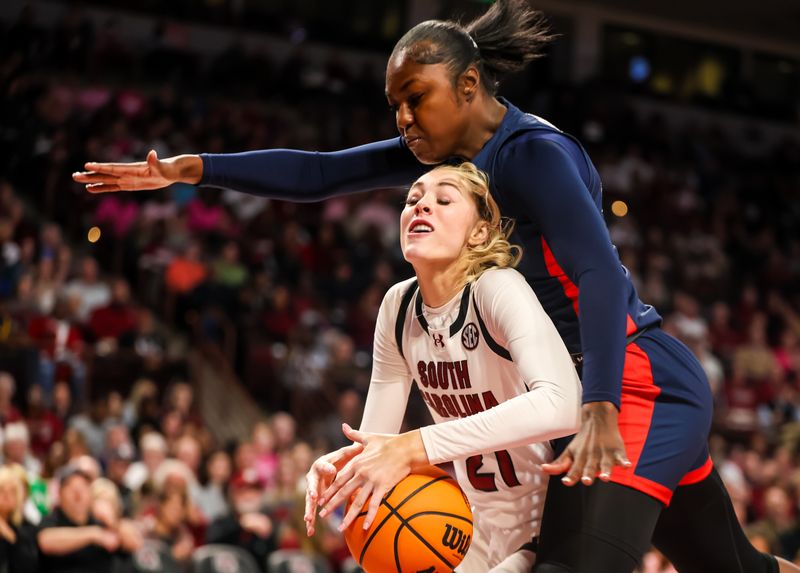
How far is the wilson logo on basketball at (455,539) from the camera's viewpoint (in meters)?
2.83

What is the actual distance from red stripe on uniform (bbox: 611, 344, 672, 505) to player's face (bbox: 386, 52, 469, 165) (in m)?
0.72

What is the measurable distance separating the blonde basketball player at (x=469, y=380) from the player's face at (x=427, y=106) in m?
0.11

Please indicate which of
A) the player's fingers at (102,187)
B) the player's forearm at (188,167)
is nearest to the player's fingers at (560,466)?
the player's forearm at (188,167)

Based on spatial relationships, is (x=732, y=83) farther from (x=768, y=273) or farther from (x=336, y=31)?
(x=336, y=31)

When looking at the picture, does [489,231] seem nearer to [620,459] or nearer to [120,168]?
[620,459]

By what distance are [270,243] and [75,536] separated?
559cm

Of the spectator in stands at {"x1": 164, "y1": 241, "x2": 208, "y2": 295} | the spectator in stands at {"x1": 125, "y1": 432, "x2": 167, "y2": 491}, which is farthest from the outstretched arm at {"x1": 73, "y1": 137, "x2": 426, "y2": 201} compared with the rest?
the spectator in stands at {"x1": 164, "y1": 241, "x2": 208, "y2": 295}

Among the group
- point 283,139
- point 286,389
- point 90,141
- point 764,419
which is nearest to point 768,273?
point 764,419

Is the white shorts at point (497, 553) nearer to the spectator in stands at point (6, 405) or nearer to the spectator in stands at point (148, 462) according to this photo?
the spectator in stands at point (148, 462)

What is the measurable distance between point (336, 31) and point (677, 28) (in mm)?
6282

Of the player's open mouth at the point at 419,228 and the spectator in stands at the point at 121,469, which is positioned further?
the spectator in stands at the point at 121,469

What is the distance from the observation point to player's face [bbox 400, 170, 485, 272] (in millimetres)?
2967

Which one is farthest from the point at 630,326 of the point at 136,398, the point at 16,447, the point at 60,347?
the point at 60,347

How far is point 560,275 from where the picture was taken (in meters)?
2.89
